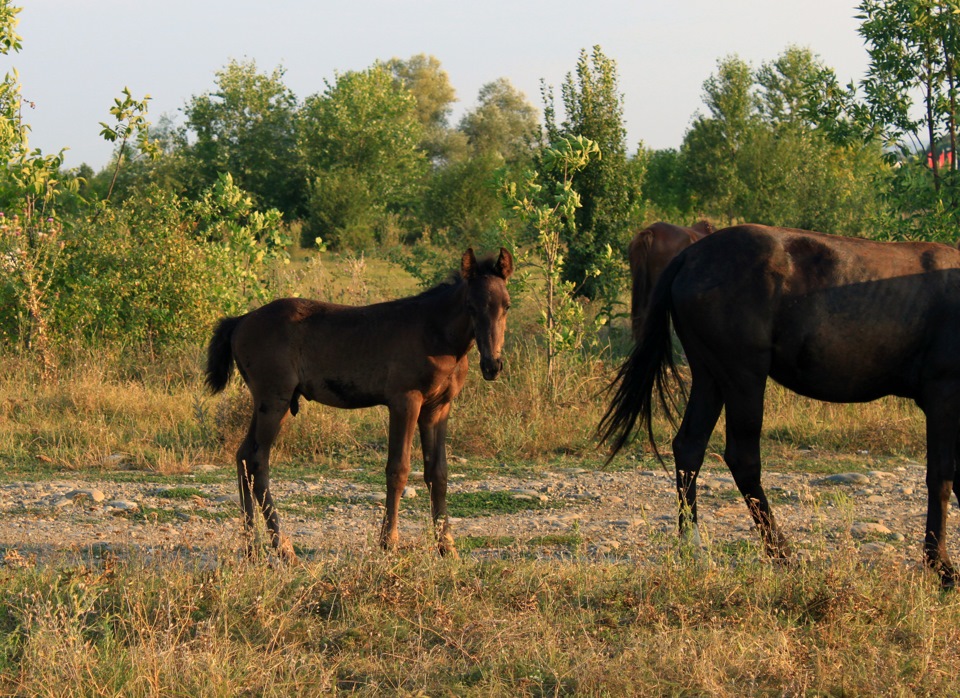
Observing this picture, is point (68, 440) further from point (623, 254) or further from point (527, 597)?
point (623, 254)

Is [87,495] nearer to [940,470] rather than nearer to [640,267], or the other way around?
[940,470]

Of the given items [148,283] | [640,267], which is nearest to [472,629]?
[640,267]

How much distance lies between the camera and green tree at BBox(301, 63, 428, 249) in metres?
33.5

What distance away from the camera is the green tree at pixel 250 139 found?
33969 millimetres

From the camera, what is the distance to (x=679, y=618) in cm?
502

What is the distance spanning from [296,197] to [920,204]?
24.8 m

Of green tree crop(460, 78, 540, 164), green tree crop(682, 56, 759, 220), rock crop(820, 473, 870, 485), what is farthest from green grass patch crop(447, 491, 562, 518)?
green tree crop(460, 78, 540, 164)

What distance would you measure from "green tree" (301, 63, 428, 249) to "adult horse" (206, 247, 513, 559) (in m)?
24.2

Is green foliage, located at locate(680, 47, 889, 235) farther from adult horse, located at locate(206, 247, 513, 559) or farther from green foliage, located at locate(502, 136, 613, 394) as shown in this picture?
adult horse, located at locate(206, 247, 513, 559)

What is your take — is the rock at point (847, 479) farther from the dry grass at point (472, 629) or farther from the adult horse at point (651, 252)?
the adult horse at point (651, 252)

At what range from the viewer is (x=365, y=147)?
3744 centimetres

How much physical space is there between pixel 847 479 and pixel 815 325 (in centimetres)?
293

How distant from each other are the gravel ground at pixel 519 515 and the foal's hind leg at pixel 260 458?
0.26 meters

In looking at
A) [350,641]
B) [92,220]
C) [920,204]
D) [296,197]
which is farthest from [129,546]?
[296,197]
